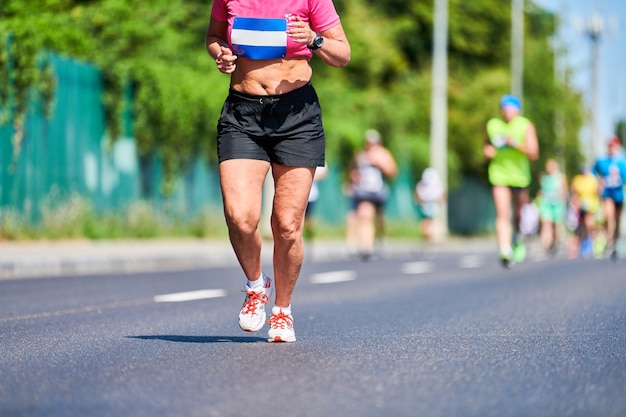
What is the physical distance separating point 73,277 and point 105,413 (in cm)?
1022

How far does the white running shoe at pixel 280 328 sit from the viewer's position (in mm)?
7469

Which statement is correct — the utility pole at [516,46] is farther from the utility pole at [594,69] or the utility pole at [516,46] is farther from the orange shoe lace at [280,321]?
the orange shoe lace at [280,321]

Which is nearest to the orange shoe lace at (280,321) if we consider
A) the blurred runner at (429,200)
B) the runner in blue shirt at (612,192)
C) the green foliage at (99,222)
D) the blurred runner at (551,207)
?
the green foliage at (99,222)

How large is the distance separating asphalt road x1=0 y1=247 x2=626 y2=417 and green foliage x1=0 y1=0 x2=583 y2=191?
10.9 m

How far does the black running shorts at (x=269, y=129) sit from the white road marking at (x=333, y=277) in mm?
7613

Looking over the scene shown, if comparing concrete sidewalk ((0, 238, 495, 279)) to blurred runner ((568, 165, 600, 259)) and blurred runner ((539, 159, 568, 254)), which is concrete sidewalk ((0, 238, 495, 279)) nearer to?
blurred runner ((568, 165, 600, 259))

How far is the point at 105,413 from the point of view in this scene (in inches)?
199

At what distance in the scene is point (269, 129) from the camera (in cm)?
722

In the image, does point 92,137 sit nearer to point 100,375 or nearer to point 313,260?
point 313,260

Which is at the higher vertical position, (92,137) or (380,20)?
(380,20)

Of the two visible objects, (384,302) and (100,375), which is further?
(384,302)

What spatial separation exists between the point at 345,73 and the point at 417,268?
74.8ft

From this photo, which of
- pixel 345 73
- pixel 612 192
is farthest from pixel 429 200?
pixel 345 73

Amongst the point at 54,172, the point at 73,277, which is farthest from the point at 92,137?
the point at 73,277
